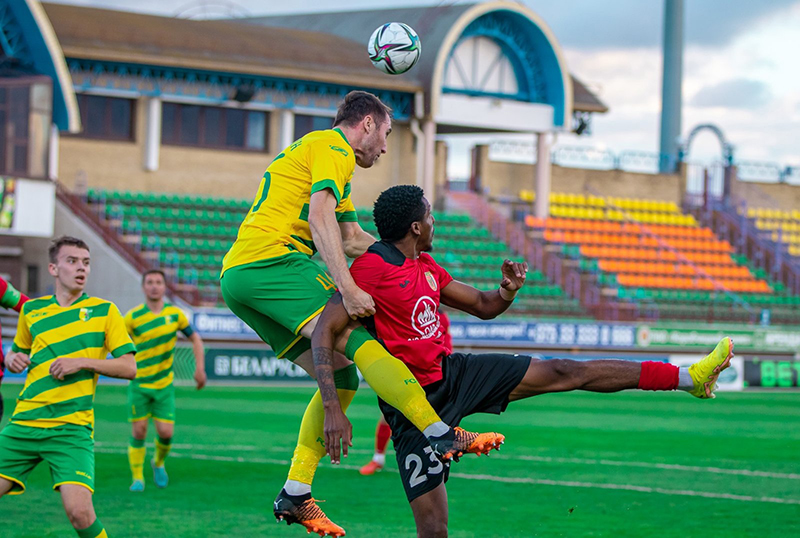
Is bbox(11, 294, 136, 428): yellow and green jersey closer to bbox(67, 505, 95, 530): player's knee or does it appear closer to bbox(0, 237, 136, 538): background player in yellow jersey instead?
bbox(0, 237, 136, 538): background player in yellow jersey

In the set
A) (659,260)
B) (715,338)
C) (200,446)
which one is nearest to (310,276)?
(200,446)

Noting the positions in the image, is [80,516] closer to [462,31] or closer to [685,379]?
[685,379]

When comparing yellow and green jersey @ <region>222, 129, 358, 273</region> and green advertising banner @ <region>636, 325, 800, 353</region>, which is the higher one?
yellow and green jersey @ <region>222, 129, 358, 273</region>

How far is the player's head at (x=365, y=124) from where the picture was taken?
21.5 feet

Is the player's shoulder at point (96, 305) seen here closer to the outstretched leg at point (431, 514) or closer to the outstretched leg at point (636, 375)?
the outstretched leg at point (431, 514)

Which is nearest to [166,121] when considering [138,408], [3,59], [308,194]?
[3,59]

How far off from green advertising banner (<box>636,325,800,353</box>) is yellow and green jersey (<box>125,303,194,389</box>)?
63.5 ft

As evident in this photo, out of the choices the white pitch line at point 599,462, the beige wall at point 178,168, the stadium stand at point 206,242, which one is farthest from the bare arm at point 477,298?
the beige wall at point 178,168

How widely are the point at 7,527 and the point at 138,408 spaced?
98.3 inches

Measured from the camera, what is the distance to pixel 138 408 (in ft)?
36.8

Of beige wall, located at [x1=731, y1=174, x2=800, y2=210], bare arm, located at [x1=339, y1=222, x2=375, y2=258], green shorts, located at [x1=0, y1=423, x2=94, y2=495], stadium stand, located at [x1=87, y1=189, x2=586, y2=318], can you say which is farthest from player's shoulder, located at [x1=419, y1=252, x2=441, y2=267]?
beige wall, located at [x1=731, y1=174, x2=800, y2=210]

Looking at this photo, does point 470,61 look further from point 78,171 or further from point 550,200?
point 78,171

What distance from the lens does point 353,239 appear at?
694 cm

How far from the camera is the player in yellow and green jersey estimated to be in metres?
6.02
